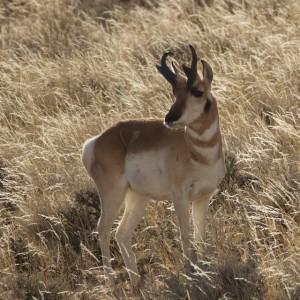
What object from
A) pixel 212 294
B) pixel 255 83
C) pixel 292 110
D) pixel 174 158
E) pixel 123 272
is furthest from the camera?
pixel 255 83

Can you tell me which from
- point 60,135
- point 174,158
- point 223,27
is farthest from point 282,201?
point 223,27

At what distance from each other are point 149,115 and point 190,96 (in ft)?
11.9

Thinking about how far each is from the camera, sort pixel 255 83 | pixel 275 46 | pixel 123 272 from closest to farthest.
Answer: pixel 123 272 → pixel 255 83 → pixel 275 46

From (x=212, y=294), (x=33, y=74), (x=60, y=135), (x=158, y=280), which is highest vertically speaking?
(x=212, y=294)

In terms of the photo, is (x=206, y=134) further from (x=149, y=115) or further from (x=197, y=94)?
(x=149, y=115)

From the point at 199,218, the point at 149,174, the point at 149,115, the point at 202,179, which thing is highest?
the point at 202,179

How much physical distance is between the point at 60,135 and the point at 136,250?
2.39 m

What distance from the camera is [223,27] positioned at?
1354 centimetres

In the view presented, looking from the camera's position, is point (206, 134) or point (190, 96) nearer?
point (190, 96)

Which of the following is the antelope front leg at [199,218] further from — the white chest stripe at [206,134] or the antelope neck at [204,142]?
the white chest stripe at [206,134]

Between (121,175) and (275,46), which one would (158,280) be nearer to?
(121,175)

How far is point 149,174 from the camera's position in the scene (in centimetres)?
737

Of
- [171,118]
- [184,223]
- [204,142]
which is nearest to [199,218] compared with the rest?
[184,223]

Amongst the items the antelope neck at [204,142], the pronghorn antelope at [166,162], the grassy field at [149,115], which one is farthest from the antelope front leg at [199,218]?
the antelope neck at [204,142]
